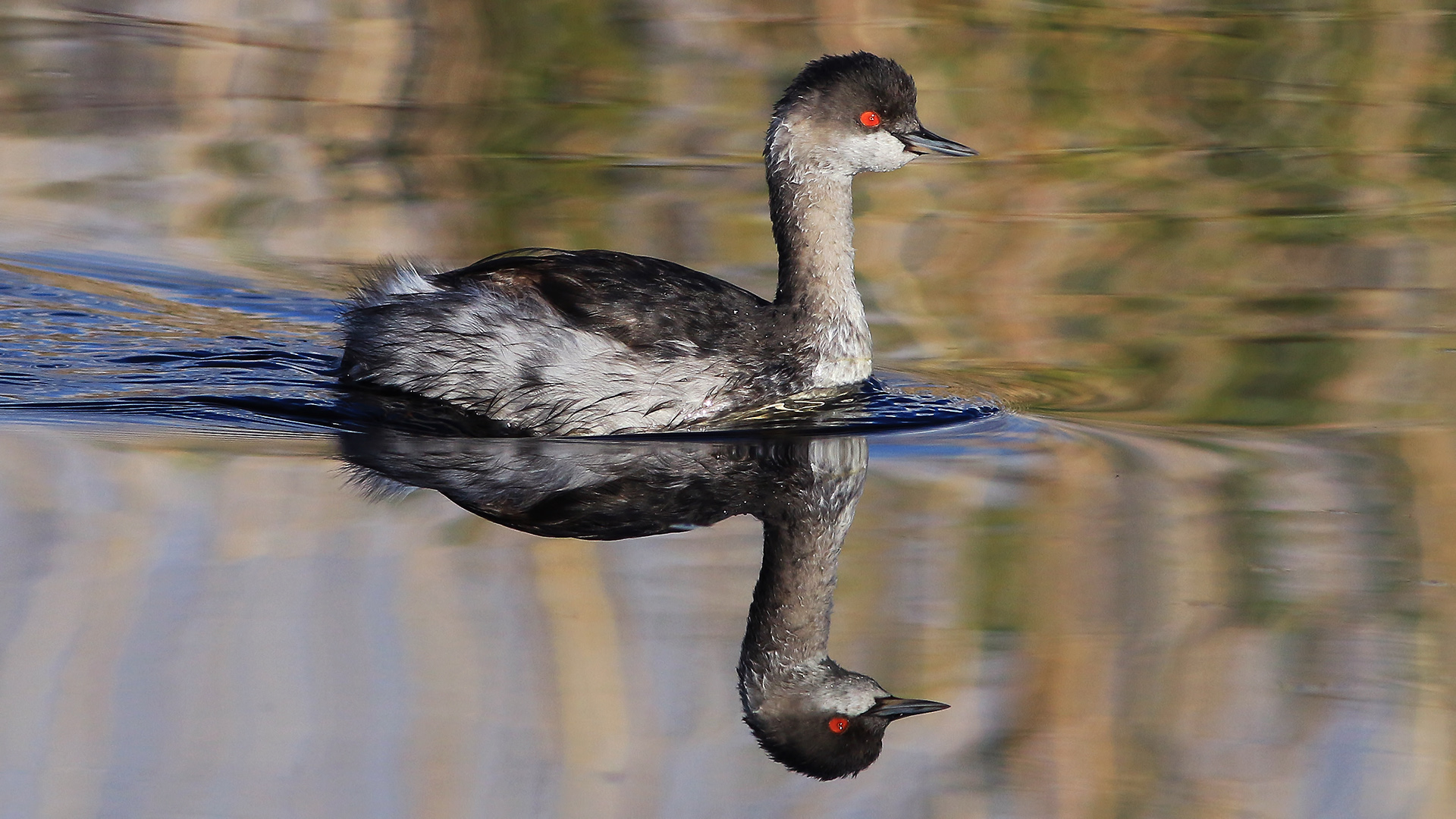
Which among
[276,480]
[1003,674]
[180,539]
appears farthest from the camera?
[276,480]

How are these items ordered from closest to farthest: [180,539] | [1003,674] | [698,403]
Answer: [1003,674] → [180,539] → [698,403]

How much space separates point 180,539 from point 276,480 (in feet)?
1.99

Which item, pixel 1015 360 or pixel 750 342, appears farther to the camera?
pixel 1015 360

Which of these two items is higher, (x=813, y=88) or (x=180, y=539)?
(x=813, y=88)

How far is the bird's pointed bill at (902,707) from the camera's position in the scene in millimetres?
→ 4336

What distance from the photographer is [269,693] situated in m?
4.20

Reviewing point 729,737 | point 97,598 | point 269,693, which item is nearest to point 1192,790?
point 729,737

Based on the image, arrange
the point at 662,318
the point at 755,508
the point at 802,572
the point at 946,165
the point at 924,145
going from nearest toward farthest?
the point at 802,572 < the point at 755,508 < the point at 662,318 < the point at 924,145 < the point at 946,165

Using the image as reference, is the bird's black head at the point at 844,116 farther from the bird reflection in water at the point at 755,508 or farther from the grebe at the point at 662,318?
the bird reflection in water at the point at 755,508

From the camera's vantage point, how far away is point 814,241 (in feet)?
24.1

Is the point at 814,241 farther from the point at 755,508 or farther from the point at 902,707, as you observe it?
the point at 902,707

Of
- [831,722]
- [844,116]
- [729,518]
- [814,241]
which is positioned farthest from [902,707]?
[844,116]

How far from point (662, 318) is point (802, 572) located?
1758 mm

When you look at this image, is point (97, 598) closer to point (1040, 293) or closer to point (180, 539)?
point (180, 539)
